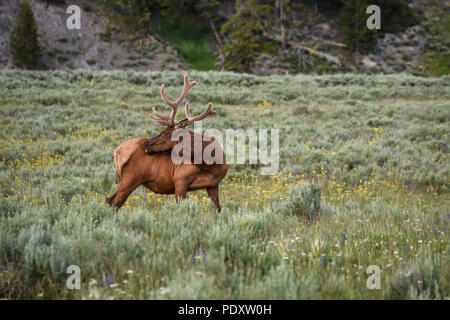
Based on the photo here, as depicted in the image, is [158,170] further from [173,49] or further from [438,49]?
[438,49]

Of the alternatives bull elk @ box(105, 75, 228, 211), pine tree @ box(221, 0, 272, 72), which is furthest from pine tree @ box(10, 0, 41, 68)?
bull elk @ box(105, 75, 228, 211)

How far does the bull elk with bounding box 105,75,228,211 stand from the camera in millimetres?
4691

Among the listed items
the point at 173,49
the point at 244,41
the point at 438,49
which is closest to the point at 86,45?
the point at 173,49

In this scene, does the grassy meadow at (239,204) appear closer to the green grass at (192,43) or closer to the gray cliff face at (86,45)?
the gray cliff face at (86,45)

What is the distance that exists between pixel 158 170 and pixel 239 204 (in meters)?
1.67

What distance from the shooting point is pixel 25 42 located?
3475 centimetres

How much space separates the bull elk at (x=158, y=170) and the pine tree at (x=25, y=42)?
122 feet

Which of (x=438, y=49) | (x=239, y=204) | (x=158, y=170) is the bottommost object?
(x=239, y=204)

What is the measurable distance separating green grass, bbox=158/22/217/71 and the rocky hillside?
73cm

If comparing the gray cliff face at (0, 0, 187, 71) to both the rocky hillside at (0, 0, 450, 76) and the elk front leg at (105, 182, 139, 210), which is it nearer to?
the rocky hillside at (0, 0, 450, 76)

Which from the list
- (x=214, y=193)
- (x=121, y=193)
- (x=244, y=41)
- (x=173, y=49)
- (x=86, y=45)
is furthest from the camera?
(x=173, y=49)

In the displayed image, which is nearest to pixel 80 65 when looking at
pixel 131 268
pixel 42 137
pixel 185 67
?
pixel 185 67

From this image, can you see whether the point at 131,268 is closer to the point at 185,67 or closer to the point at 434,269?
the point at 434,269

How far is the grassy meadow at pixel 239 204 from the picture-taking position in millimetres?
2402
